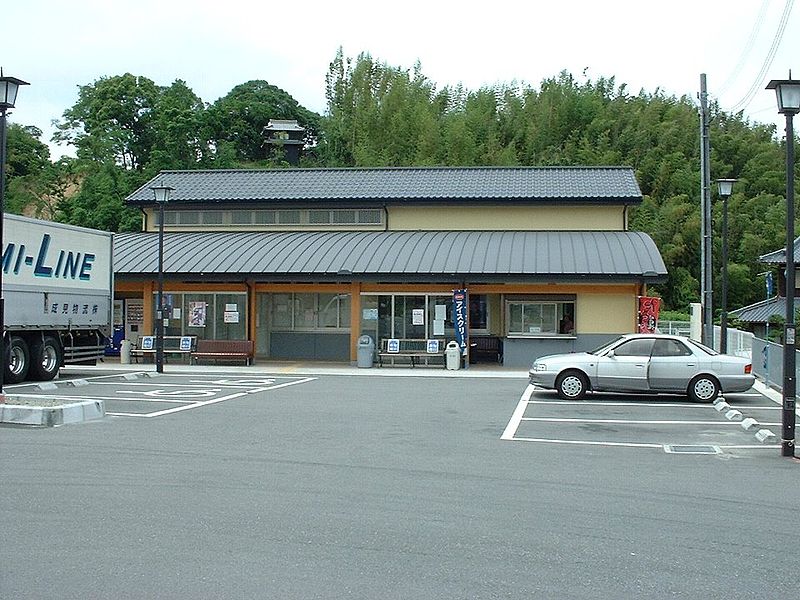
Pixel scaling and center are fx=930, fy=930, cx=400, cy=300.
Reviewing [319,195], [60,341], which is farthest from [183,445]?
[319,195]

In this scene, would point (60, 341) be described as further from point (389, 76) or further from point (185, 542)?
point (389, 76)

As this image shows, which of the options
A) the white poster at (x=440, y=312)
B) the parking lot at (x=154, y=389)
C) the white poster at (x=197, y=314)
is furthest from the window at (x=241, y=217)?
the parking lot at (x=154, y=389)

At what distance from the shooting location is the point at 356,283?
30406 mm

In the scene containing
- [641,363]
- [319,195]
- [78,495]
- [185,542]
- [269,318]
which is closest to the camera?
[185,542]

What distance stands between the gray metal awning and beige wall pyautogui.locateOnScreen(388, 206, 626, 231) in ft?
2.13

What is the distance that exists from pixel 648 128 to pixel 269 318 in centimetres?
2856

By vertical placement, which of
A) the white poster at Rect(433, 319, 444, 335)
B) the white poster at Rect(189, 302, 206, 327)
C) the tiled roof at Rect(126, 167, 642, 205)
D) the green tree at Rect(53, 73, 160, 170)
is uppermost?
the green tree at Rect(53, 73, 160, 170)

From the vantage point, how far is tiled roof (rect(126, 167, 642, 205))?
3469 cm

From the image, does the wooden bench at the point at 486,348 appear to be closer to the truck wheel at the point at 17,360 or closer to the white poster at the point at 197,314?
the white poster at the point at 197,314

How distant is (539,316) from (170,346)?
12.4m

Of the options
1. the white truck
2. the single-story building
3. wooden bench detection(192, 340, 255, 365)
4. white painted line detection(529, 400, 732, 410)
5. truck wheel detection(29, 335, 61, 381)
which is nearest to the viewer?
white painted line detection(529, 400, 732, 410)

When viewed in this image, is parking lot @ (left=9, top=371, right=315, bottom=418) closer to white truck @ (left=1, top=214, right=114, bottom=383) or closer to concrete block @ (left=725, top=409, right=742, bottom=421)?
white truck @ (left=1, top=214, right=114, bottom=383)

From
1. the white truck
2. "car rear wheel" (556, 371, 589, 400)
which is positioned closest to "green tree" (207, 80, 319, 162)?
the white truck

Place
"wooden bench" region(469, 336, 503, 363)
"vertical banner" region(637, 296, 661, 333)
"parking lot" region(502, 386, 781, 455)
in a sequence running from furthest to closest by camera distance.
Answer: "wooden bench" region(469, 336, 503, 363) → "vertical banner" region(637, 296, 661, 333) → "parking lot" region(502, 386, 781, 455)
